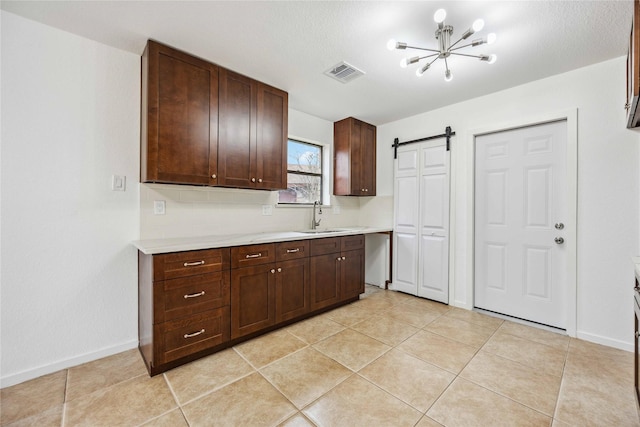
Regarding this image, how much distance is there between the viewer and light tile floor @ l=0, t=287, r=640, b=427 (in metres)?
1.55

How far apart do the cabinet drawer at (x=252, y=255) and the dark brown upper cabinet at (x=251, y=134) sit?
2.12ft

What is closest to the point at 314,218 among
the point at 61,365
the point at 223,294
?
the point at 223,294

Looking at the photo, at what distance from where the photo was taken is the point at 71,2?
1733 mm

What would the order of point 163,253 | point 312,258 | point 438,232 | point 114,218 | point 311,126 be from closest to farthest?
point 163,253
point 114,218
point 312,258
point 438,232
point 311,126

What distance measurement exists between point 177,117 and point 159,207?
0.79 m

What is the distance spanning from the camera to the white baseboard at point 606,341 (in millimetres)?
2259

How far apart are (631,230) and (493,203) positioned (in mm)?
1043

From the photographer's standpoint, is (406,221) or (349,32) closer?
(349,32)

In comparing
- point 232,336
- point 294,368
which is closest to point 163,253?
point 232,336

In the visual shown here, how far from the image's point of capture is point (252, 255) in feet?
7.84

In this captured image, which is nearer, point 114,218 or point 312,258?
point 114,218

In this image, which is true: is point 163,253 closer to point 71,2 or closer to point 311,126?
point 71,2

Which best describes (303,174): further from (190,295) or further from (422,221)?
(190,295)

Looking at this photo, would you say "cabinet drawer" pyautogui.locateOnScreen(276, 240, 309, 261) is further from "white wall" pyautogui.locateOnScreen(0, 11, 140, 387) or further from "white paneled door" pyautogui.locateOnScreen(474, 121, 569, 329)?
"white paneled door" pyautogui.locateOnScreen(474, 121, 569, 329)
